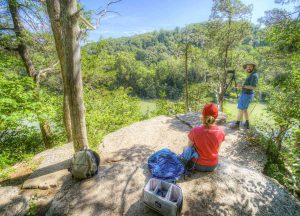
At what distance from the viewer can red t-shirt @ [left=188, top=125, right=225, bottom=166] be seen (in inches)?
98.5

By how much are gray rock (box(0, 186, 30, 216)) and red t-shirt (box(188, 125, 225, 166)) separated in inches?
116

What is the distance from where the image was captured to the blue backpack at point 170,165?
8.77 ft

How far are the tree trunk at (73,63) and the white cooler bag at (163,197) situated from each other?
1801 mm

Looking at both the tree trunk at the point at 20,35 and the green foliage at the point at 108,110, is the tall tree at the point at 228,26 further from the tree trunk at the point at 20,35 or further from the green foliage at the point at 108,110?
the tree trunk at the point at 20,35

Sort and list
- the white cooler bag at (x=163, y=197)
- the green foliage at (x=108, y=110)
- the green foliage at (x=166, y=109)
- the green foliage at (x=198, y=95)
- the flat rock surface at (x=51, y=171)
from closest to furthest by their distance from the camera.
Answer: the white cooler bag at (x=163, y=197) < the flat rock surface at (x=51, y=171) < the green foliage at (x=108, y=110) < the green foliage at (x=166, y=109) < the green foliage at (x=198, y=95)

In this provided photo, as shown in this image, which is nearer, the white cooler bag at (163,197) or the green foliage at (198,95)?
the white cooler bag at (163,197)

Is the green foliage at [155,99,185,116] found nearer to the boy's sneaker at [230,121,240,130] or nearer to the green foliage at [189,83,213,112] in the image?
the green foliage at [189,83,213,112]

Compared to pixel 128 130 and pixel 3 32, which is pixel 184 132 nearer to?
pixel 128 130

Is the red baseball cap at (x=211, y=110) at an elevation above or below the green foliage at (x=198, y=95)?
above

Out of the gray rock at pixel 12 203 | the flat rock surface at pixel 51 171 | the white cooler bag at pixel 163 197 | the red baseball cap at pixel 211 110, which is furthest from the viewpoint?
the flat rock surface at pixel 51 171

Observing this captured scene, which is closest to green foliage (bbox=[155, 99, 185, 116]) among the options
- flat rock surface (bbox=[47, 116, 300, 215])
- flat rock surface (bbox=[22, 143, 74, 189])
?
flat rock surface (bbox=[22, 143, 74, 189])

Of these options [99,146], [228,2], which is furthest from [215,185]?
[228,2]

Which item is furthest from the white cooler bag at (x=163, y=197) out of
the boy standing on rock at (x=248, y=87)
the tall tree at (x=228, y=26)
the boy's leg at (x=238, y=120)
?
the tall tree at (x=228, y=26)

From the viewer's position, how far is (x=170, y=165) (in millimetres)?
2871
